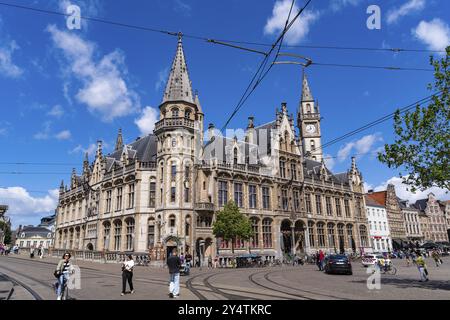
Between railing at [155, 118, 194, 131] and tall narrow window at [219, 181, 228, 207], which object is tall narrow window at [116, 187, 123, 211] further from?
tall narrow window at [219, 181, 228, 207]

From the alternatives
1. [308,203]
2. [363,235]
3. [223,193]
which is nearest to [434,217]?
[363,235]

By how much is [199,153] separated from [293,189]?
16.4 meters

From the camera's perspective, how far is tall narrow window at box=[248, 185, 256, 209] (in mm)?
42938

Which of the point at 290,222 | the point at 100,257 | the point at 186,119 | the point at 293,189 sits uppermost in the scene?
the point at 186,119

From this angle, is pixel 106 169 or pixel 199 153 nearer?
pixel 199 153

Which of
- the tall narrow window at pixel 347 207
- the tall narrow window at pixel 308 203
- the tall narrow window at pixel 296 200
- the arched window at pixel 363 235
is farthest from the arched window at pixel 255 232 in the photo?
the arched window at pixel 363 235

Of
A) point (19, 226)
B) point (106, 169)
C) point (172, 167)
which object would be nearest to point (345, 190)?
point (172, 167)

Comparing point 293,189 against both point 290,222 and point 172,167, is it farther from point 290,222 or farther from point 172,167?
point 172,167

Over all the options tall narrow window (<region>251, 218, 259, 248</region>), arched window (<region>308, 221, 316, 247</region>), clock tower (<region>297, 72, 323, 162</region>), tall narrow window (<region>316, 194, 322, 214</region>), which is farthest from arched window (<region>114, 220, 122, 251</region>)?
clock tower (<region>297, 72, 323, 162</region>)

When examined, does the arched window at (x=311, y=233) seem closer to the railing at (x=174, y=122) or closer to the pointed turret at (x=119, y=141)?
the railing at (x=174, y=122)

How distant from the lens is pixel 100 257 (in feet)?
118

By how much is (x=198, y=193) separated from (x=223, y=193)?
3.48 m

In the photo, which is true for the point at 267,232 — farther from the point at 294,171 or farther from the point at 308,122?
the point at 308,122

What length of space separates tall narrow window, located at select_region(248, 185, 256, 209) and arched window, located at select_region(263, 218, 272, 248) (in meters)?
2.78
